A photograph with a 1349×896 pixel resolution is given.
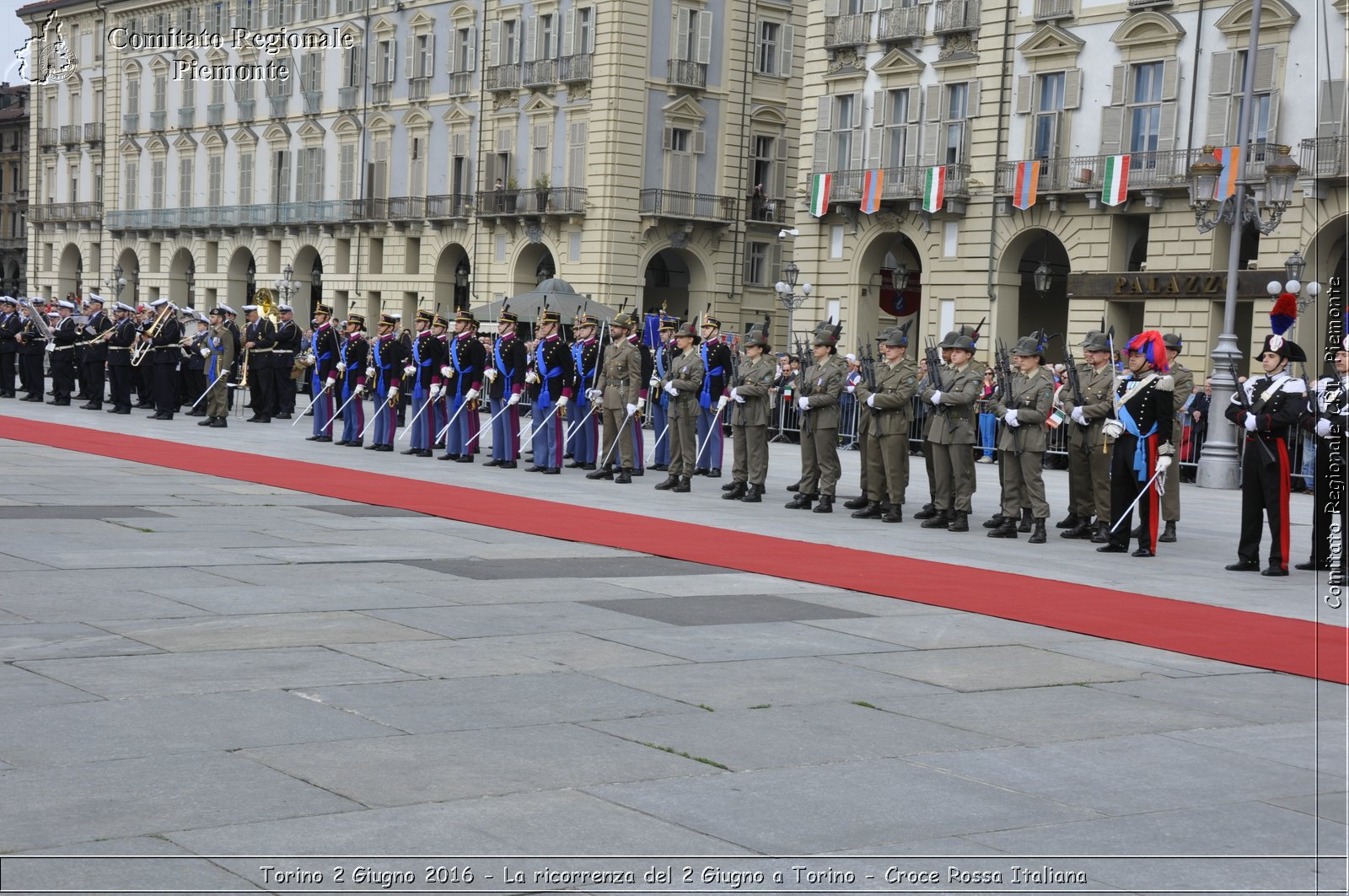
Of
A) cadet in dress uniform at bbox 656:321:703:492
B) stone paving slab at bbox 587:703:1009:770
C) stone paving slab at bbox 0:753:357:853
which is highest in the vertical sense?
cadet in dress uniform at bbox 656:321:703:492

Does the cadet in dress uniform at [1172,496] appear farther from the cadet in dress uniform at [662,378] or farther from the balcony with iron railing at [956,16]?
the balcony with iron railing at [956,16]

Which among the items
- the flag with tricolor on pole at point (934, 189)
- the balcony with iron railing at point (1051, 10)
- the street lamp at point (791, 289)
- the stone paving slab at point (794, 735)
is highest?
the balcony with iron railing at point (1051, 10)

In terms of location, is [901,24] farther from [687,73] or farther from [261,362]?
[261,362]

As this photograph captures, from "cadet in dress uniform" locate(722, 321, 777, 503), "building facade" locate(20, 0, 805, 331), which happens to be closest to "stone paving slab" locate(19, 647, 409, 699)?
"cadet in dress uniform" locate(722, 321, 777, 503)

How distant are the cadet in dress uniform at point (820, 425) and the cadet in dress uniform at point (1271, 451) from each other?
14.2 feet

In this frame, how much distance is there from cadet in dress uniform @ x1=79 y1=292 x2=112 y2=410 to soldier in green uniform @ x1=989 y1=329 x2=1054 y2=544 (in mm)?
17516

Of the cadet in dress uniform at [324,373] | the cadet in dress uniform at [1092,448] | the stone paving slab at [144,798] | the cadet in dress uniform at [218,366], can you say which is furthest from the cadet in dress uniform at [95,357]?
the stone paving slab at [144,798]

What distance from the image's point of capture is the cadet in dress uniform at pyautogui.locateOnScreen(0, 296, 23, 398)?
30188mm

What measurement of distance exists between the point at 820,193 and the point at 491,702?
1347 inches

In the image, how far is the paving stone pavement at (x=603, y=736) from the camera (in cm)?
508

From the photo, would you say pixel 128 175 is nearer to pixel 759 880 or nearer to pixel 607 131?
pixel 607 131

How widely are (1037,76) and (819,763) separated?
30957mm

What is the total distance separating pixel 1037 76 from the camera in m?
35.2

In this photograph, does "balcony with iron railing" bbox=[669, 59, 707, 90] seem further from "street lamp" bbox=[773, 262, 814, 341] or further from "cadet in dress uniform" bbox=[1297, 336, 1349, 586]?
"cadet in dress uniform" bbox=[1297, 336, 1349, 586]
